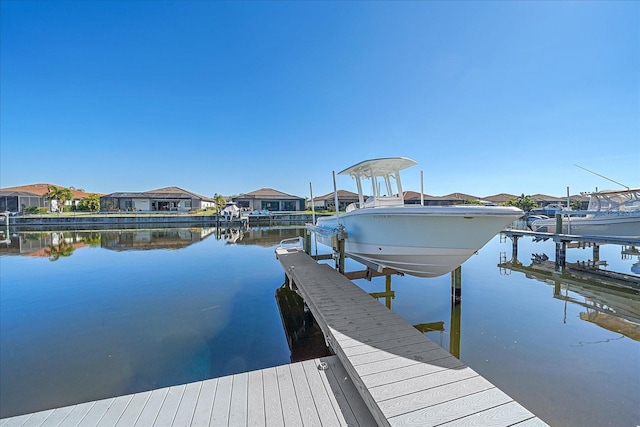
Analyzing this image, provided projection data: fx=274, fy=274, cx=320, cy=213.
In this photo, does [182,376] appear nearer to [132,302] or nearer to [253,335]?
[253,335]

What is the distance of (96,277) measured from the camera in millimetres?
10570

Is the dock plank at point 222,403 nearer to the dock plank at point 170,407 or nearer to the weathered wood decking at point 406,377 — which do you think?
the dock plank at point 170,407

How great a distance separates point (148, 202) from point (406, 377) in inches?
2037

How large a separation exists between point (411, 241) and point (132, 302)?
7914mm

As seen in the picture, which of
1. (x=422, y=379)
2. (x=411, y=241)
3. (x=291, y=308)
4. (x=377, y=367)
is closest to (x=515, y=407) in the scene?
(x=422, y=379)

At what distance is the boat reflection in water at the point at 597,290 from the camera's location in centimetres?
643

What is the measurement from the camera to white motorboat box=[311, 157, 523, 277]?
15.4 feet

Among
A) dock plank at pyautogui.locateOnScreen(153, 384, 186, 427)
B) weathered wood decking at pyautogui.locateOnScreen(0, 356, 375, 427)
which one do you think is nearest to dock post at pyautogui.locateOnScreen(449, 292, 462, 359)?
weathered wood decking at pyautogui.locateOnScreen(0, 356, 375, 427)

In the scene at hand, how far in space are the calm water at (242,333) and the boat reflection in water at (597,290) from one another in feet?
0.21

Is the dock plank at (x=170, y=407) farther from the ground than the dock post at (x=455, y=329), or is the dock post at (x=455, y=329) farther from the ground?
the dock plank at (x=170, y=407)

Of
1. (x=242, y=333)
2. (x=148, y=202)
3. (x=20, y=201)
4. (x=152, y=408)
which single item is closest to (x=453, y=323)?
(x=242, y=333)

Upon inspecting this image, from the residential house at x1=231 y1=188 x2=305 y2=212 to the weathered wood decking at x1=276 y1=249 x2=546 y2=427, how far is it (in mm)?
43868

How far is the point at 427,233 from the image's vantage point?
5.16m

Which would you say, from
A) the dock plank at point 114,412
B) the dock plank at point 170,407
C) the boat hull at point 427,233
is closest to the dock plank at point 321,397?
the dock plank at point 170,407
